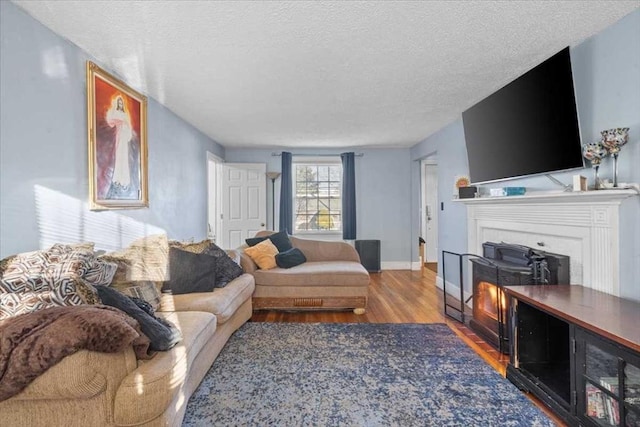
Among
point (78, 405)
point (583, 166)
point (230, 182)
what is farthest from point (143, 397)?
point (230, 182)

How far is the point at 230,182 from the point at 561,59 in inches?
192

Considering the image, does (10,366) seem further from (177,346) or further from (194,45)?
(194,45)

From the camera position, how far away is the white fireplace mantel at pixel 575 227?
6.84 feet

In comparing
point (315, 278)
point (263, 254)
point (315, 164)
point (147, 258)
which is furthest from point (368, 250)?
point (147, 258)

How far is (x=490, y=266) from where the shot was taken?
285cm

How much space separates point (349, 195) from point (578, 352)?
459 cm

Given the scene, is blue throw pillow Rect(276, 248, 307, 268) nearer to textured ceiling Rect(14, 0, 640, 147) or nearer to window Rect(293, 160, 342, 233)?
textured ceiling Rect(14, 0, 640, 147)

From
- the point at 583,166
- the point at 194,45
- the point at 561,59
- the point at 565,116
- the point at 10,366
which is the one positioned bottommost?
the point at 10,366

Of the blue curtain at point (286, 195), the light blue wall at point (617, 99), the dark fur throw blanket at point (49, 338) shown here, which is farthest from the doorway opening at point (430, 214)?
the dark fur throw blanket at point (49, 338)

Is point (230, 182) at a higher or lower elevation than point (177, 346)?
higher

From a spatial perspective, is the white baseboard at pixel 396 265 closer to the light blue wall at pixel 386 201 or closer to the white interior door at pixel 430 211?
the light blue wall at pixel 386 201

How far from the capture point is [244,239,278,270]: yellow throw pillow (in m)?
3.76

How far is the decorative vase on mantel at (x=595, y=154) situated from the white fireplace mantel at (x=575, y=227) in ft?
0.46

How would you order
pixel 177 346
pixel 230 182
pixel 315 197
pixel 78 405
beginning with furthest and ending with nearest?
pixel 315 197 < pixel 230 182 < pixel 177 346 < pixel 78 405
